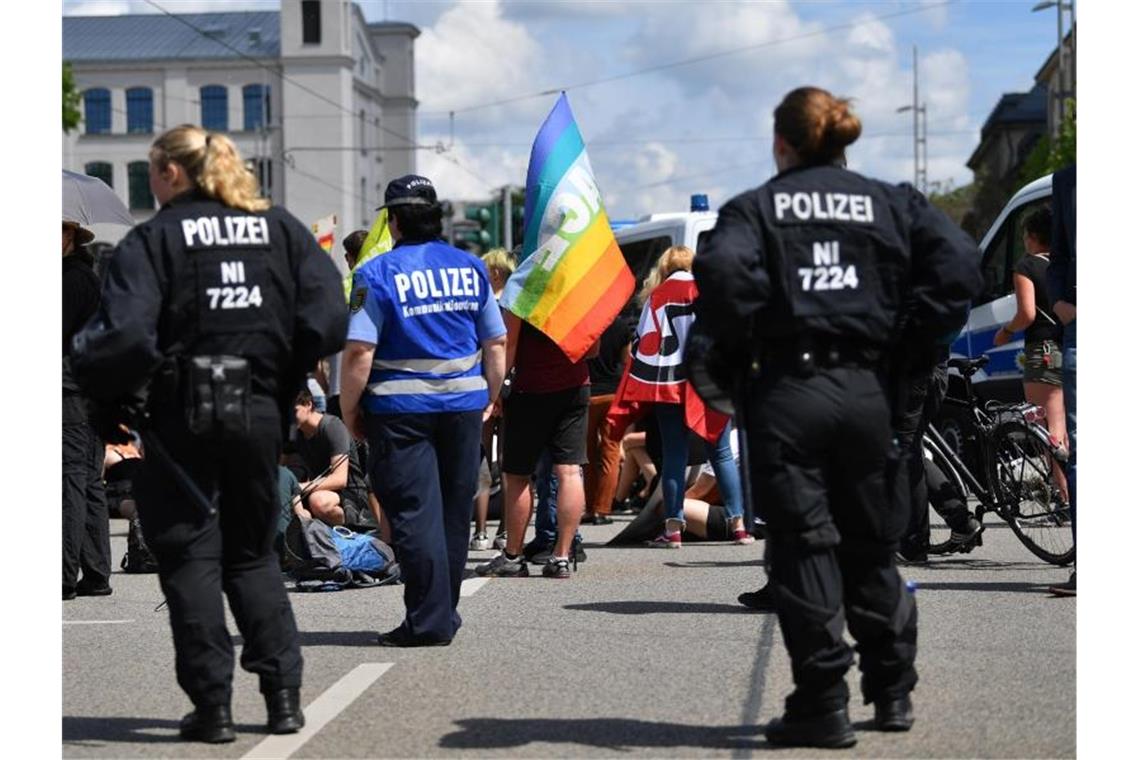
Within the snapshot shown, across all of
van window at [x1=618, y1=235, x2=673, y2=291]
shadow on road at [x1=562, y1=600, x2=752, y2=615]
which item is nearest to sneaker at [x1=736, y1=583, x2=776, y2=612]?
shadow on road at [x1=562, y1=600, x2=752, y2=615]

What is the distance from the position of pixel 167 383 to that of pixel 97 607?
152 inches

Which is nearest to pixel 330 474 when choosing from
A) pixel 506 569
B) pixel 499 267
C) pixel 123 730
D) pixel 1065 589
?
pixel 506 569

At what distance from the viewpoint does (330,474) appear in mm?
11438

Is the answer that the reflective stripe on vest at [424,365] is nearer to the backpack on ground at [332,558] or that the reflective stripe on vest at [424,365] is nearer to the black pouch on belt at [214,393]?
the black pouch on belt at [214,393]

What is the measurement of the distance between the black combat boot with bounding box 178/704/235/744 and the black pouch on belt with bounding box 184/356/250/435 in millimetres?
811

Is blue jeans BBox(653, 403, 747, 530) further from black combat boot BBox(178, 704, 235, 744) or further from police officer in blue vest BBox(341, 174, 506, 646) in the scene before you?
black combat boot BBox(178, 704, 235, 744)

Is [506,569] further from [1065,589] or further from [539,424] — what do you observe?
[1065,589]

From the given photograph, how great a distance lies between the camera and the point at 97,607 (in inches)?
377

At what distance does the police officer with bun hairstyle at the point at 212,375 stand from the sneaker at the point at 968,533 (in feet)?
17.6

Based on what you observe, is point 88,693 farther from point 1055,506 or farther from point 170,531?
point 1055,506

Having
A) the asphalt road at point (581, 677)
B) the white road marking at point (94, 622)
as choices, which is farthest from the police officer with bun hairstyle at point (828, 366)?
the white road marking at point (94, 622)

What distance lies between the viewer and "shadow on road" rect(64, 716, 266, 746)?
603 cm

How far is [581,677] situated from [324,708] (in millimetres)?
989

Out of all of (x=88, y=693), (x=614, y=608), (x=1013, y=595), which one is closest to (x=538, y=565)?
(x=614, y=608)
